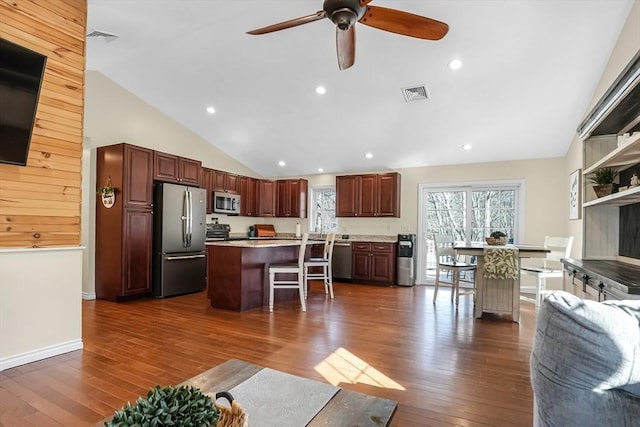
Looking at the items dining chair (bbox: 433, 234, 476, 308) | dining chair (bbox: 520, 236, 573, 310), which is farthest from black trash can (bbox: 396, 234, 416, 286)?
dining chair (bbox: 520, 236, 573, 310)

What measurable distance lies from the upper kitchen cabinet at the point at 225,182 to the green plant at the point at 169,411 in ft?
19.6

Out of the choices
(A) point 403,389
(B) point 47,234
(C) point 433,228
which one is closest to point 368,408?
(A) point 403,389

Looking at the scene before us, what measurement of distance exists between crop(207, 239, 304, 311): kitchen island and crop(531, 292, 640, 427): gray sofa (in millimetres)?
3532

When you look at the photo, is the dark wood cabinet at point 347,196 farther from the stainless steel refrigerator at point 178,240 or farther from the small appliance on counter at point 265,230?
the stainless steel refrigerator at point 178,240

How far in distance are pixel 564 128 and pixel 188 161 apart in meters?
5.75

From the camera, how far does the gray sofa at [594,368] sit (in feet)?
3.17

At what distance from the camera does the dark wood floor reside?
2.08 meters

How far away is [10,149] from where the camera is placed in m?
2.52

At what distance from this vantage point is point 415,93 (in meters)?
4.57

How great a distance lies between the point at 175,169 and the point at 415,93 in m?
3.78

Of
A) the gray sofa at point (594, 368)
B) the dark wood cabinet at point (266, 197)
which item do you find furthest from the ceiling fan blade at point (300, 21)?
the dark wood cabinet at point (266, 197)

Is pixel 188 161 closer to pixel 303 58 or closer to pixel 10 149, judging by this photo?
pixel 303 58

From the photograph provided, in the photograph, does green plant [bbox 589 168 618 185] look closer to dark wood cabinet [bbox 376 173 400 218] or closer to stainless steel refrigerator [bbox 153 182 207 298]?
dark wood cabinet [bbox 376 173 400 218]

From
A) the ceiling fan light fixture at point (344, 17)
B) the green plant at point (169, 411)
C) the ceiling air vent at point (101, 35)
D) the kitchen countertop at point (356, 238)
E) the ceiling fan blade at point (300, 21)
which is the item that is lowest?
the green plant at point (169, 411)
